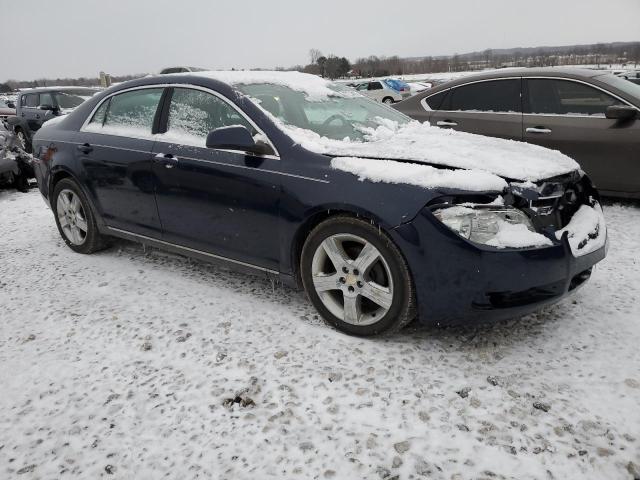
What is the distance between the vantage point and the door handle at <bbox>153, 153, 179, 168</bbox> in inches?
137

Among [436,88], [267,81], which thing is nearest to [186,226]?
[267,81]

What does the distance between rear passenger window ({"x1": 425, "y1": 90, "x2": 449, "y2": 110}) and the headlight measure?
3.85m

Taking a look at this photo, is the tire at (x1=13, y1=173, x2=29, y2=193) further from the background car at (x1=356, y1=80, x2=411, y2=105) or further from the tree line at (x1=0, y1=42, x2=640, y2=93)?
the tree line at (x1=0, y1=42, x2=640, y2=93)

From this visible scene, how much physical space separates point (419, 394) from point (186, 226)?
2.03m

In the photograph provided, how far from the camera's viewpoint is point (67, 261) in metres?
4.43

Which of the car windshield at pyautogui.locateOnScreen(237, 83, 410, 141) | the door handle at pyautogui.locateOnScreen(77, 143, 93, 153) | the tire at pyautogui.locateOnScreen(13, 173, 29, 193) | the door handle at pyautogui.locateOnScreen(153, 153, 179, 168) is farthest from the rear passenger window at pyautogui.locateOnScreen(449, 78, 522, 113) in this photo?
the tire at pyautogui.locateOnScreen(13, 173, 29, 193)

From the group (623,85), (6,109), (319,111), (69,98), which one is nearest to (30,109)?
(69,98)

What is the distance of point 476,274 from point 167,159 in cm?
227

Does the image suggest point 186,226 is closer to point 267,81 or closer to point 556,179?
point 267,81

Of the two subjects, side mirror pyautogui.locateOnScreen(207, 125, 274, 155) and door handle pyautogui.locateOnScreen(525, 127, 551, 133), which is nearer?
side mirror pyautogui.locateOnScreen(207, 125, 274, 155)

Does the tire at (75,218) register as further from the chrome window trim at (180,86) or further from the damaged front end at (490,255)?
the damaged front end at (490,255)

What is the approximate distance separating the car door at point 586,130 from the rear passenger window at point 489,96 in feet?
0.48

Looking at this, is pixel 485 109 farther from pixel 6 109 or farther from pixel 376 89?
pixel 376 89

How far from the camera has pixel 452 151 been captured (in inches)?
114
